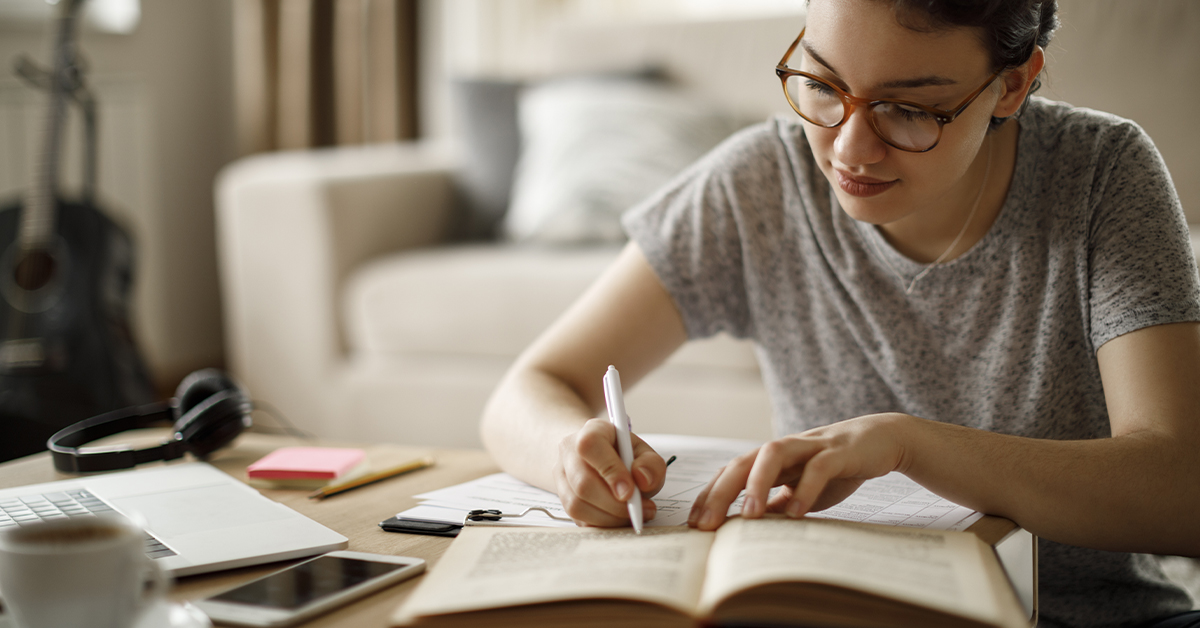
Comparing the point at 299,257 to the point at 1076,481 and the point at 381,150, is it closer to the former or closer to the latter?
the point at 381,150

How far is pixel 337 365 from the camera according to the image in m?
2.09

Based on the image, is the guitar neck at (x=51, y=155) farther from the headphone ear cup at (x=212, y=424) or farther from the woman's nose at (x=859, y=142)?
the woman's nose at (x=859, y=142)

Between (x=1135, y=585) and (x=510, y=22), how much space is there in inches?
107

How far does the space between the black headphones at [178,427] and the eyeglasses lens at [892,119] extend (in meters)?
0.60

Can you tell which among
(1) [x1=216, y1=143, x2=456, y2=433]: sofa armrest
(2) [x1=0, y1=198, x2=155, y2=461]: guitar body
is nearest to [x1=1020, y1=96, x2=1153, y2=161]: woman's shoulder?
(1) [x1=216, y1=143, x2=456, y2=433]: sofa armrest

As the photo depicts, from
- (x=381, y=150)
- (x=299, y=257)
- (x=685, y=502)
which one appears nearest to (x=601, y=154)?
(x=299, y=257)

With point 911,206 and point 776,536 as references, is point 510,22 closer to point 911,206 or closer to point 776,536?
point 911,206

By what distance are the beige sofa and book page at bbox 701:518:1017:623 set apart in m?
1.15

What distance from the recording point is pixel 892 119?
0.80 meters

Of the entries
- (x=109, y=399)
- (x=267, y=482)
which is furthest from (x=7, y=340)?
(x=267, y=482)

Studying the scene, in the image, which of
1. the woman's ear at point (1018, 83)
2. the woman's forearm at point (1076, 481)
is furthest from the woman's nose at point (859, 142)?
the woman's forearm at point (1076, 481)

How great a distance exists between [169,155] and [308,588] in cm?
262

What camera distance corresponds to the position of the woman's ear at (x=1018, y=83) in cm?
84

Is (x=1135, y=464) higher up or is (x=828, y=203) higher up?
(x=828, y=203)
